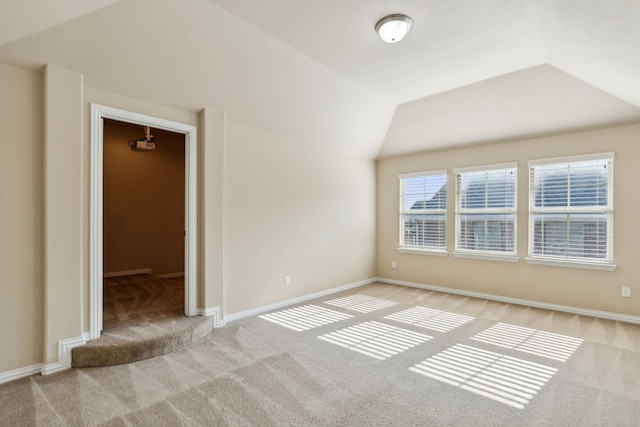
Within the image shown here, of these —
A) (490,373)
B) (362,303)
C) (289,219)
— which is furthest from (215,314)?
(490,373)

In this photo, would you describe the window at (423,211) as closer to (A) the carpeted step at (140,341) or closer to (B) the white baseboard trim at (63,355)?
(A) the carpeted step at (140,341)

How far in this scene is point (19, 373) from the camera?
2.62 metres

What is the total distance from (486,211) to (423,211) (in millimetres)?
1059

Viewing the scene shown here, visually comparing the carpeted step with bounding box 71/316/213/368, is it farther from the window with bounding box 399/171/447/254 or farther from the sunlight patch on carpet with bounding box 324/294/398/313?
the window with bounding box 399/171/447/254

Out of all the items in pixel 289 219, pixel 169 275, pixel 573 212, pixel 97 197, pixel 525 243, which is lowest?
pixel 169 275

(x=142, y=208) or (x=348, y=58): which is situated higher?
(x=348, y=58)

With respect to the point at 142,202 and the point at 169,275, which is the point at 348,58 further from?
the point at 169,275

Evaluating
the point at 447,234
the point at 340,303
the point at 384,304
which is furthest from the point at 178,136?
the point at 447,234

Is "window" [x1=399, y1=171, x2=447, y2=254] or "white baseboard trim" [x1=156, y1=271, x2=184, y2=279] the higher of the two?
"window" [x1=399, y1=171, x2=447, y2=254]

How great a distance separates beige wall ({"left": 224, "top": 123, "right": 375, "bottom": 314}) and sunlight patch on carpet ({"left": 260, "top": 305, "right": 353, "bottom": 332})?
12.1 inches

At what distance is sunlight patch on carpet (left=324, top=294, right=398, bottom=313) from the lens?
4.66 metres

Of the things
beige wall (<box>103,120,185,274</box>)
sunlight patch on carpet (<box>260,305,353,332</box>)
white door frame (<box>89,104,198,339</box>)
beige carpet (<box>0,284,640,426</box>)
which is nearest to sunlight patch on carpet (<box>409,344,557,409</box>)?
beige carpet (<box>0,284,640,426</box>)

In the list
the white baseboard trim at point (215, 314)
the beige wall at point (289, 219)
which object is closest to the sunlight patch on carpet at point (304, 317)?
the beige wall at point (289, 219)

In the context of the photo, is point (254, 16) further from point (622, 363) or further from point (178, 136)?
point (622, 363)
